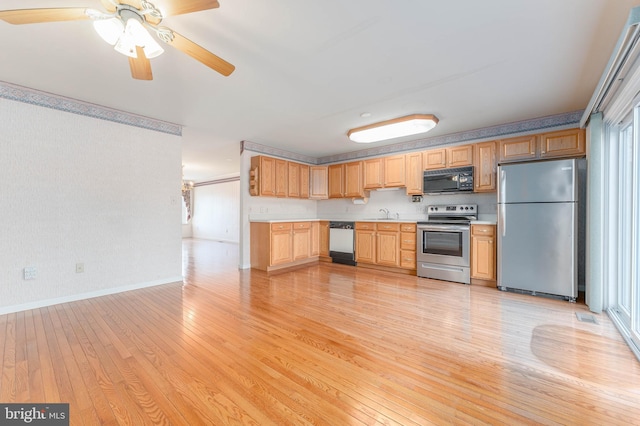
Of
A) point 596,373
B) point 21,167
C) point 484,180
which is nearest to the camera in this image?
point 596,373

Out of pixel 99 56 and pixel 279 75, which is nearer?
pixel 99 56

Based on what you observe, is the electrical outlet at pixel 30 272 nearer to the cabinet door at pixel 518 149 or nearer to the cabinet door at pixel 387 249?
the cabinet door at pixel 387 249

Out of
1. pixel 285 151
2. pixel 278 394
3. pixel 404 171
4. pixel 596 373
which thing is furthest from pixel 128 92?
pixel 596 373

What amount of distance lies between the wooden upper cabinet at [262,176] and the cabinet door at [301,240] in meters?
0.86

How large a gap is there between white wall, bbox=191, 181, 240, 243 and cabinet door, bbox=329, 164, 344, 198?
421 centimetres

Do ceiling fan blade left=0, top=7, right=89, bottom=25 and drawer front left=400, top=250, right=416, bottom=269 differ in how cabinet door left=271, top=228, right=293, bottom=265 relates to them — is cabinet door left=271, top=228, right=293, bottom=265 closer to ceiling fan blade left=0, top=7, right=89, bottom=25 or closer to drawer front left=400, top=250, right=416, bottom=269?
drawer front left=400, top=250, right=416, bottom=269

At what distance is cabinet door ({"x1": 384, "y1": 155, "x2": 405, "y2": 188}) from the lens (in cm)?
492

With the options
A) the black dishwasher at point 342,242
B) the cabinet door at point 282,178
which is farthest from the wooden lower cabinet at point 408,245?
the cabinet door at point 282,178

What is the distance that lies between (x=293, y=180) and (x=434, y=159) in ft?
9.19

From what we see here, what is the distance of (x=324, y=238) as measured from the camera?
574 cm

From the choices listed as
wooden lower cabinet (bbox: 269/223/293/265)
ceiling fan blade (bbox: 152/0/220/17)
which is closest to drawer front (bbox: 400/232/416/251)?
wooden lower cabinet (bbox: 269/223/293/265)

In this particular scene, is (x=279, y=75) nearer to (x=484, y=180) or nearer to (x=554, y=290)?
(x=484, y=180)

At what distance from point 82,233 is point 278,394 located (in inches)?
131

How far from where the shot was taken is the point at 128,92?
300 centimetres
